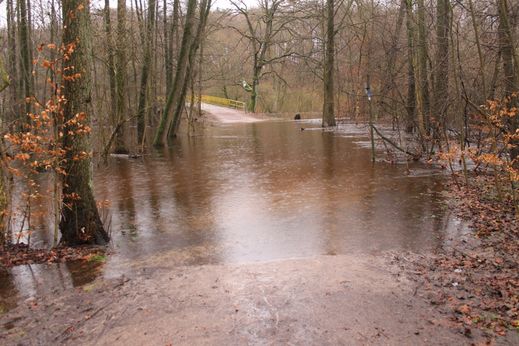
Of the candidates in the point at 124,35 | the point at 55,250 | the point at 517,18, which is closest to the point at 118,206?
the point at 55,250

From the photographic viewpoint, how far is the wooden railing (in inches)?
2103

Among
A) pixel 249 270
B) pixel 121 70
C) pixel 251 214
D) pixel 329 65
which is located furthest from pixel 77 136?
pixel 329 65

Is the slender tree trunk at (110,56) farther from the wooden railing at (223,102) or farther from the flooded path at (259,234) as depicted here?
the wooden railing at (223,102)

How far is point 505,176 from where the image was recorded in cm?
1017

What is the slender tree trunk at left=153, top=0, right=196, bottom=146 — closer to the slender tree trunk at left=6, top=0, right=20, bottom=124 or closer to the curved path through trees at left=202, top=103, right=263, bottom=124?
the slender tree trunk at left=6, top=0, right=20, bottom=124

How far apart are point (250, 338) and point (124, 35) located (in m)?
14.4

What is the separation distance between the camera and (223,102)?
55750mm

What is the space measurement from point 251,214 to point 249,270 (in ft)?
10.4

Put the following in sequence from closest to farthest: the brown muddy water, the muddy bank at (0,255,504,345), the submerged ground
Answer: the muddy bank at (0,255,504,345) < the submerged ground < the brown muddy water

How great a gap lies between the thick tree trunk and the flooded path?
66cm

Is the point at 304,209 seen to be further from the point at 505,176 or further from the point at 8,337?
the point at 8,337

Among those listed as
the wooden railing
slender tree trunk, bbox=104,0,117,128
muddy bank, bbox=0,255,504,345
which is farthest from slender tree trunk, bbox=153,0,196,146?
the wooden railing

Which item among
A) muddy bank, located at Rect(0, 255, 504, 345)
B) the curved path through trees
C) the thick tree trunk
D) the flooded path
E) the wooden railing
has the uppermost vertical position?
the wooden railing

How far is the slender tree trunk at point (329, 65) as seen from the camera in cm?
2705
